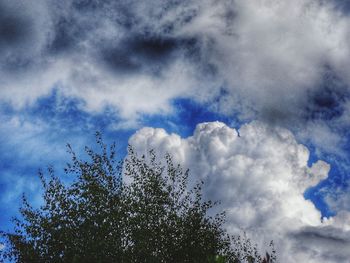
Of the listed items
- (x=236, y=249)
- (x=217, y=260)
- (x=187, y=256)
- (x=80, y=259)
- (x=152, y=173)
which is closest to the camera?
(x=217, y=260)

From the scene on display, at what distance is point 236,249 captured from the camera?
152 feet

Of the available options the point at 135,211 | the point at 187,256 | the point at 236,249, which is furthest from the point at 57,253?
the point at 236,249

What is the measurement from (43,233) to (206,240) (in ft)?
50.5

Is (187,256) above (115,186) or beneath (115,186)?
beneath

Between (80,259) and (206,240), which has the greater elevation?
(206,240)

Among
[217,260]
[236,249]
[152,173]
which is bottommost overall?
[217,260]

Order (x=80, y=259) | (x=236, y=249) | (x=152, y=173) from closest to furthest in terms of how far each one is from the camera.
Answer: (x=80, y=259) < (x=152, y=173) < (x=236, y=249)

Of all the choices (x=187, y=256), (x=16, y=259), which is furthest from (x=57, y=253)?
(x=187, y=256)

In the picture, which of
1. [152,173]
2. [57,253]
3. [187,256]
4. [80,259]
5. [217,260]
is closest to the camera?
[217,260]

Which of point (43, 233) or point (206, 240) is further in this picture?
point (206, 240)

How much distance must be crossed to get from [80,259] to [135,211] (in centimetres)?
646

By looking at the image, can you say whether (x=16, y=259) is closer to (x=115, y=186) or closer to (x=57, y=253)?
(x=57, y=253)

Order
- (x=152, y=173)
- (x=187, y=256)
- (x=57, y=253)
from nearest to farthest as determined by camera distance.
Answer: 1. (x=57, y=253)
2. (x=187, y=256)
3. (x=152, y=173)

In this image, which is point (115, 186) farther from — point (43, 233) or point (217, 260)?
point (217, 260)
